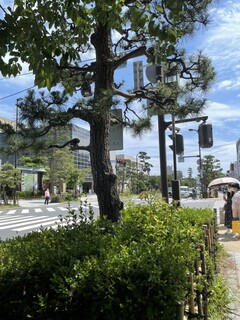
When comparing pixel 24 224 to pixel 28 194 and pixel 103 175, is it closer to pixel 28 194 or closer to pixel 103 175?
pixel 103 175

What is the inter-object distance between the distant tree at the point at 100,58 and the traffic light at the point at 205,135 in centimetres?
188

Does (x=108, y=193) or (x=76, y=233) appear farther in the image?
(x=108, y=193)

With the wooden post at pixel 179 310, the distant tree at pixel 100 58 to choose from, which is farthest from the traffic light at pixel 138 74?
the wooden post at pixel 179 310

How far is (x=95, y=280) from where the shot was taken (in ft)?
7.95

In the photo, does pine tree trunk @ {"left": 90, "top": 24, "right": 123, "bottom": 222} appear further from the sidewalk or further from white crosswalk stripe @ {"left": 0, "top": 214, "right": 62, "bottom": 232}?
white crosswalk stripe @ {"left": 0, "top": 214, "right": 62, "bottom": 232}

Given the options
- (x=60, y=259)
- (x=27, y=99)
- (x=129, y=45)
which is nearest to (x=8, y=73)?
(x=27, y=99)

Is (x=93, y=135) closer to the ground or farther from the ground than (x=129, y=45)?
closer to the ground

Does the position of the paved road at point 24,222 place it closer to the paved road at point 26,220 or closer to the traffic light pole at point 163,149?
the paved road at point 26,220

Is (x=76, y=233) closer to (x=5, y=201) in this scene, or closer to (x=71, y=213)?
(x=71, y=213)

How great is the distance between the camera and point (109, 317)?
233cm

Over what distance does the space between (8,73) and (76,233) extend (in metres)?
Answer: 1.82


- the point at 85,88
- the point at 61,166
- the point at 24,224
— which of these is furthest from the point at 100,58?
the point at 61,166

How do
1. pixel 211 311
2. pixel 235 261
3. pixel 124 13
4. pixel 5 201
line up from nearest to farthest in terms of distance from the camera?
pixel 211 311 < pixel 124 13 < pixel 235 261 < pixel 5 201

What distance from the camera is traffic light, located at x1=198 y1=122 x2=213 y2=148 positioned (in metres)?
8.04
